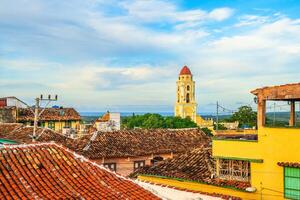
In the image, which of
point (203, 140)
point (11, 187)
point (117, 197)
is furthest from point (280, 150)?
point (203, 140)

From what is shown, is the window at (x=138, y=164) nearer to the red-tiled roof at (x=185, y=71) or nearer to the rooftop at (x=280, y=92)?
the rooftop at (x=280, y=92)

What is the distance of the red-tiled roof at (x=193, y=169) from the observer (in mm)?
16000

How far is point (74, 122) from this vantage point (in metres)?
58.9

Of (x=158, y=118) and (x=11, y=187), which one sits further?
(x=158, y=118)

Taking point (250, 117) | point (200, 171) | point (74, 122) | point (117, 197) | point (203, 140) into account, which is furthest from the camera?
point (74, 122)

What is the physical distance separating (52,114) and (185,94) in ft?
142

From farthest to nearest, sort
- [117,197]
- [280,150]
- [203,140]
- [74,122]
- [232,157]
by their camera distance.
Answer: [74,122]
[203,140]
[232,157]
[280,150]
[117,197]

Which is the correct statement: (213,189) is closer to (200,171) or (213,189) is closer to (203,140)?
(200,171)

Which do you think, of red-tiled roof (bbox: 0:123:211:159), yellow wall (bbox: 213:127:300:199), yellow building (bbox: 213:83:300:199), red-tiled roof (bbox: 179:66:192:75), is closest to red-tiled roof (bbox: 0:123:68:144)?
red-tiled roof (bbox: 0:123:211:159)

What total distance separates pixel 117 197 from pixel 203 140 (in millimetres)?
26695

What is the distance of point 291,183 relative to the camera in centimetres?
1378

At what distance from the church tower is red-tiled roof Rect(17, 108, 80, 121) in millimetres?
37863

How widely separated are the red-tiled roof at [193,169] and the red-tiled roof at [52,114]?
121ft

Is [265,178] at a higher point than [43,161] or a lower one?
lower
